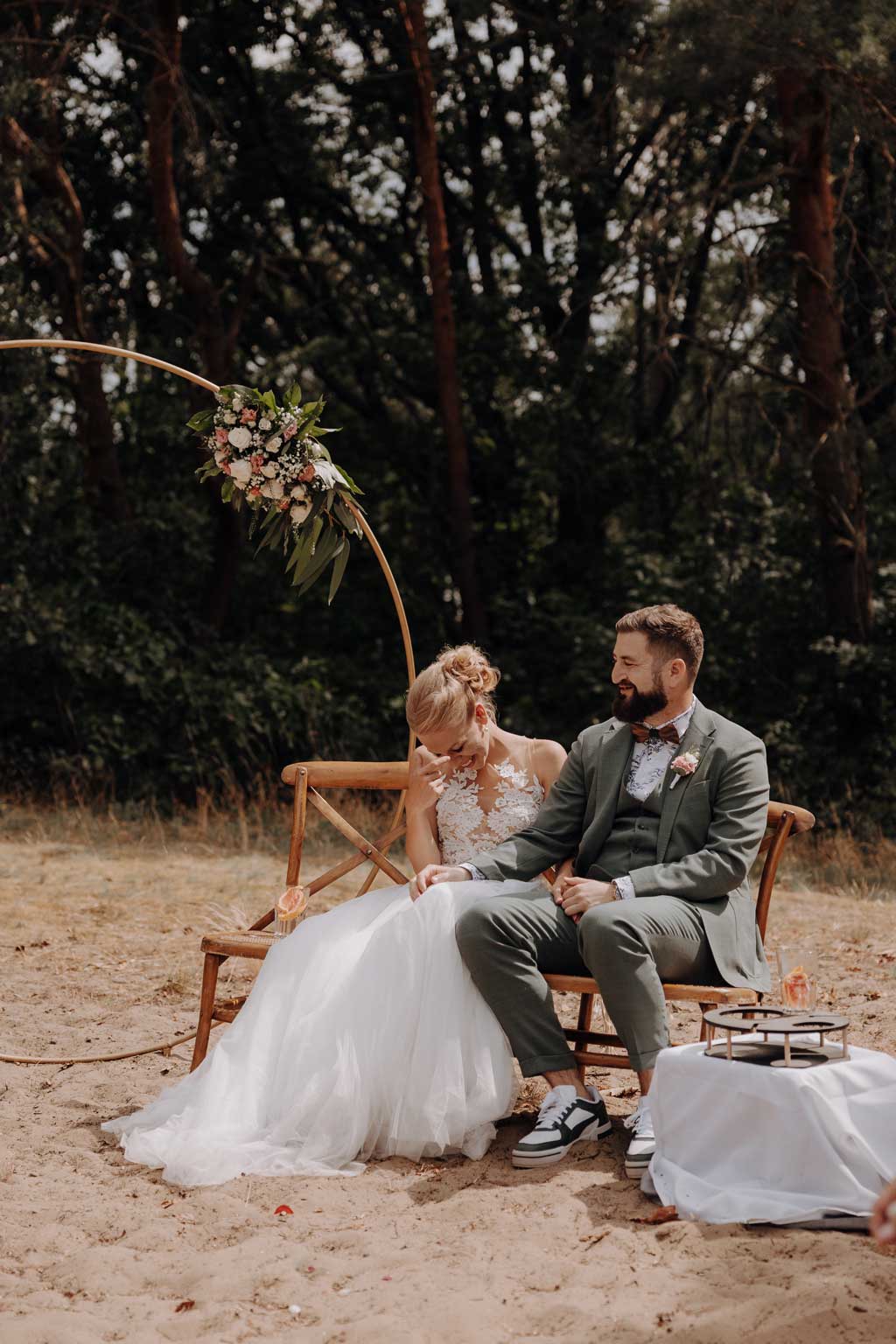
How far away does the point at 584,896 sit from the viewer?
418 cm

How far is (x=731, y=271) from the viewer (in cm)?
1520

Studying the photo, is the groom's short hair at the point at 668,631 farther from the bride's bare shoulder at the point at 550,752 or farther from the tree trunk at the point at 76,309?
the tree trunk at the point at 76,309

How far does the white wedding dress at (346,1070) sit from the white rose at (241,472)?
187cm

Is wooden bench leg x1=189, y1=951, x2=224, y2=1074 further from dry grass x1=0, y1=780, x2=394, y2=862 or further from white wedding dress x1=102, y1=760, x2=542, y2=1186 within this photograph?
dry grass x1=0, y1=780, x2=394, y2=862

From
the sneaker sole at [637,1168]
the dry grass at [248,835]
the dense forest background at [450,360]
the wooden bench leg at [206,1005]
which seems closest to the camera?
the sneaker sole at [637,1168]

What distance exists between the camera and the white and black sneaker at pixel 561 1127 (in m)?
3.95

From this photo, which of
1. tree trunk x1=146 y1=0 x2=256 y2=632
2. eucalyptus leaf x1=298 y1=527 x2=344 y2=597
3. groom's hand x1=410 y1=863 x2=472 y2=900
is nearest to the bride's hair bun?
groom's hand x1=410 y1=863 x2=472 y2=900

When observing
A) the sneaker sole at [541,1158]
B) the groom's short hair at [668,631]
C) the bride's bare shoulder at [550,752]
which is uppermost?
the groom's short hair at [668,631]

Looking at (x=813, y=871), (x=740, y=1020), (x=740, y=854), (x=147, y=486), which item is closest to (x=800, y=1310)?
(x=740, y=1020)

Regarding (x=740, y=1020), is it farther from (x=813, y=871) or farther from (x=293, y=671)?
(x=293, y=671)

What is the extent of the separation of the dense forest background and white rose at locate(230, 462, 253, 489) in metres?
6.57

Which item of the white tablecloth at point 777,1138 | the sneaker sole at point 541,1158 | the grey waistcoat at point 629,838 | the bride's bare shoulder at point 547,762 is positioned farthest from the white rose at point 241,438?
the white tablecloth at point 777,1138

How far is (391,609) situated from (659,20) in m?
6.48

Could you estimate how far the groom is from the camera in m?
3.97
